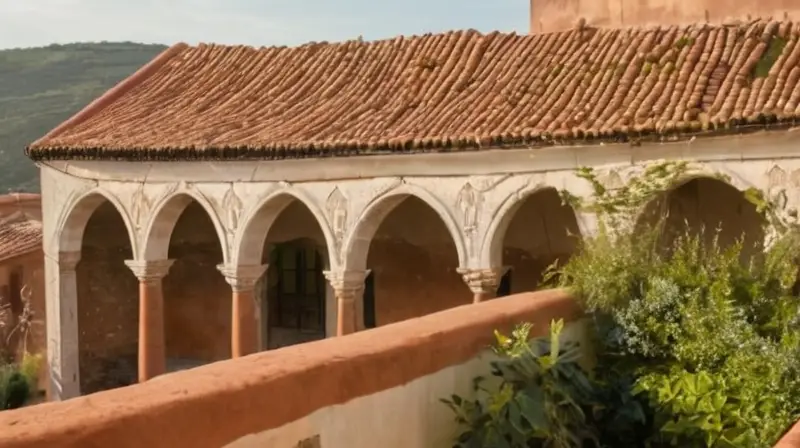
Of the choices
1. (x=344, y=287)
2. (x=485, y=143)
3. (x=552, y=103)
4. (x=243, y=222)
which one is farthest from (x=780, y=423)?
(x=243, y=222)

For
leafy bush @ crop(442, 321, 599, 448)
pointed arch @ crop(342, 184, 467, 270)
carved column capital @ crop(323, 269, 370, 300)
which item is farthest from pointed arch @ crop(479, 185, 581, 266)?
leafy bush @ crop(442, 321, 599, 448)

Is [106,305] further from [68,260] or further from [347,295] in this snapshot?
[347,295]

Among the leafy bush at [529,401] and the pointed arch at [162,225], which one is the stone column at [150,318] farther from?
the leafy bush at [529,401]

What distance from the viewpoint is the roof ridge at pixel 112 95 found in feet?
57.4

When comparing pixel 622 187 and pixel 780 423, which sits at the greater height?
pixel 622 187

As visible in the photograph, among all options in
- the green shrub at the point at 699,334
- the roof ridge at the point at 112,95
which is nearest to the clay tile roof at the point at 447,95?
the roof ridge at the point at 112,95

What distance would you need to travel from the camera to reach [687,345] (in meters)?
6.65

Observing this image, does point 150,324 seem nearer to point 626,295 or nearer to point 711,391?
point 626,295

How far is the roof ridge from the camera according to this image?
17484mm

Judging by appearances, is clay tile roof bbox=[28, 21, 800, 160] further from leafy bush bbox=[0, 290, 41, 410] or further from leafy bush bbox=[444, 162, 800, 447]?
leafy bush bbox=[0, 290, 41, 410]

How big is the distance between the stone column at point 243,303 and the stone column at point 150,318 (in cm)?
143

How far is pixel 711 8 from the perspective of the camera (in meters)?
15.1

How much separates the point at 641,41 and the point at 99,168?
28.1 ft

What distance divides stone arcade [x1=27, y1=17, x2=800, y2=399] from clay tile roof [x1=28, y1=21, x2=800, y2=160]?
1.5 inches
